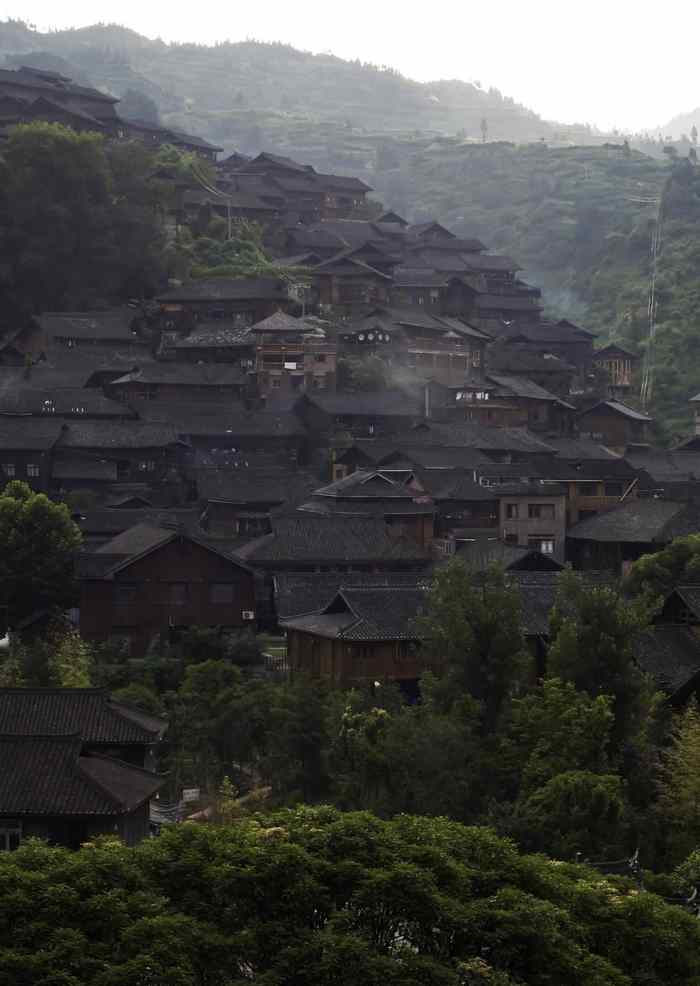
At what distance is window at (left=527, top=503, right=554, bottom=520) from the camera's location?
55.2m

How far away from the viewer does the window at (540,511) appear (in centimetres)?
5522

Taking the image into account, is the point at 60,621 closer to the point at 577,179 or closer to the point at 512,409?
the point at 512,409

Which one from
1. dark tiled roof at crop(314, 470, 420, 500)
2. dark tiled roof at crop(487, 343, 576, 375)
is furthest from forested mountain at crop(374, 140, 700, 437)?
dark tiled roof at crop(314, 470, 420, 500)

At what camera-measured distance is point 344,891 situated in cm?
1992

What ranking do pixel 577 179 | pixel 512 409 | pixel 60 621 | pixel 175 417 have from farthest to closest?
pixel 577 179, pixel 512 409, pixel 175 417, pixel 60 621

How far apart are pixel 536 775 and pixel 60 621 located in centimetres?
1753

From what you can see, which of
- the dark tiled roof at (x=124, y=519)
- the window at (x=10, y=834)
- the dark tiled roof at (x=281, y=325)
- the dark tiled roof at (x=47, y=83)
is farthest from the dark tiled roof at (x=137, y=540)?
the dark tiled roof at (x=47, y=83)

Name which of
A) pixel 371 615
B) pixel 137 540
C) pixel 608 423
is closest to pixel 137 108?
pixel 608 423

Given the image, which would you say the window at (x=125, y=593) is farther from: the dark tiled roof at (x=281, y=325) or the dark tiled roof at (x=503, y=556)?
the dark tiled roof at (x=281, y=325)

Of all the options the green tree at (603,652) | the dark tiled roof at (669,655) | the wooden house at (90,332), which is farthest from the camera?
the wooden house at (90,332)

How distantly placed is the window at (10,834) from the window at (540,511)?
2959 cm

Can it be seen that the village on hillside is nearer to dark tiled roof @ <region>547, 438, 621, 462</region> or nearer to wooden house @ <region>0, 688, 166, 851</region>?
wooden house @ <region>0, 688, 166, 851</region>

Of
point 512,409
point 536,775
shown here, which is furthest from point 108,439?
point 536,775

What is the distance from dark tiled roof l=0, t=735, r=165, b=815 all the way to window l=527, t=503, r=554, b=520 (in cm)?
2729
